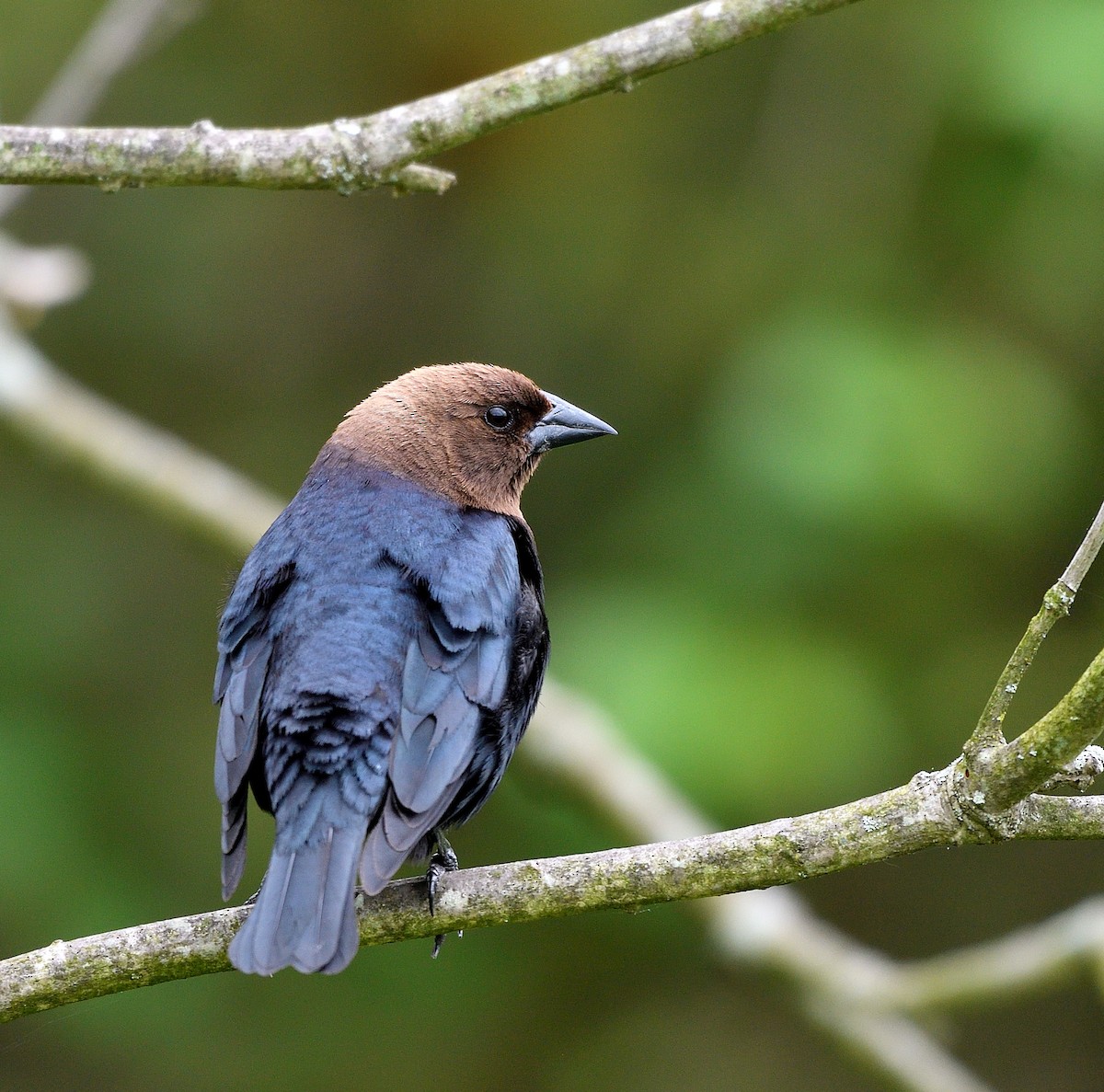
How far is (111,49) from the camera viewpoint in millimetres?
5414

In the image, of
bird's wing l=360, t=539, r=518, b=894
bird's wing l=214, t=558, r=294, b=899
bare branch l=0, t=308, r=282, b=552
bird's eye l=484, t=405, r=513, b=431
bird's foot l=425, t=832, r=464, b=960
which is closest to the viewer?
bird's foot l=425, t=832, r=464, b=960

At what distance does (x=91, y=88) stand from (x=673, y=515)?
264 centimetres

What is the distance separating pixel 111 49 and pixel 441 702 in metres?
3.29

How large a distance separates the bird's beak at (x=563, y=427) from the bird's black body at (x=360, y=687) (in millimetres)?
649

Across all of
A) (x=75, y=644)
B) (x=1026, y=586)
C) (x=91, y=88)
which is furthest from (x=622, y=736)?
(x=91, y=88)

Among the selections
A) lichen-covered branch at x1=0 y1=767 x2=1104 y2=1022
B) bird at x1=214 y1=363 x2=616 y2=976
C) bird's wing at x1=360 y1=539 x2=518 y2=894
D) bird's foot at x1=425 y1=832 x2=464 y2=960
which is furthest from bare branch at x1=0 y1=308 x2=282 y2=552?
lichen-covered branch at x1=0 y1=767 x2=1104 y2=1022

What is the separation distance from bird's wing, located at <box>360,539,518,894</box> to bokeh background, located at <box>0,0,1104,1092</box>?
1.66m

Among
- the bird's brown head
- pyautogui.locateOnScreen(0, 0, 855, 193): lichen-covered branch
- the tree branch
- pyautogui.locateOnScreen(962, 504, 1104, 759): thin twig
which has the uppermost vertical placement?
pyautogui.locateOnScreen(0, 0, 855, 193): lichen-covered branch

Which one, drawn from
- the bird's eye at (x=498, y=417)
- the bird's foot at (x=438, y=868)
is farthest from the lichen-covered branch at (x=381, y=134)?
the bird's foot at (x=438, y=868)

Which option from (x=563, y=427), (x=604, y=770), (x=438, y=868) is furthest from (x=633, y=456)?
(x=438, y=868)

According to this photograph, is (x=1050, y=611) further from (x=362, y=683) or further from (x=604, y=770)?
(x=604, y=770)

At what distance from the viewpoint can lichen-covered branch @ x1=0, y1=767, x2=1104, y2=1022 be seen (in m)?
2.73

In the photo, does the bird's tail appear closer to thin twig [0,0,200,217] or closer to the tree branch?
the tree branch

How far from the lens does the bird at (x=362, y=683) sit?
2.97m
